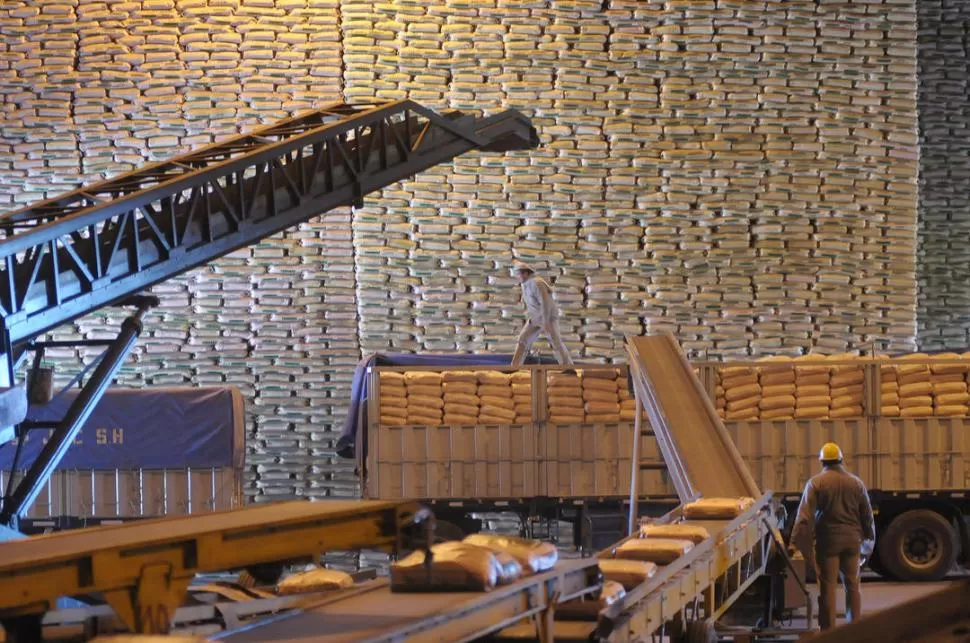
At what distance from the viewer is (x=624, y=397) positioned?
15.2m

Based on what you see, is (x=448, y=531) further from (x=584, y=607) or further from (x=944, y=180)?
(x=944, y=180)

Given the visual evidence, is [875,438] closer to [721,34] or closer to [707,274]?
[707,274]

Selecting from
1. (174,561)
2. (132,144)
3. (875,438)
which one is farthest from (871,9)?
(174,561)

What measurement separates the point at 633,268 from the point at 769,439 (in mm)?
4515

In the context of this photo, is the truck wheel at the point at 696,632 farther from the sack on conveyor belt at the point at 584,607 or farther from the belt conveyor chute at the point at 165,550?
the belt conveyor chute at the point at 165,550

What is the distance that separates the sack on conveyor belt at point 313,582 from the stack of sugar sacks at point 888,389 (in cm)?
812

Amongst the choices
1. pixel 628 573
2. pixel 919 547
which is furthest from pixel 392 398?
pixel 628 573

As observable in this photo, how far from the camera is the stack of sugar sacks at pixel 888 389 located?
49.4 ft

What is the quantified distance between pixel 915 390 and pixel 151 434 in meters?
7.97

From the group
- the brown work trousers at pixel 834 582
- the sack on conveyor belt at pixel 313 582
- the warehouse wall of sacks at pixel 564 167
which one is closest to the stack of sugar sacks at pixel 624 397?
the warehouse wall of sacks at pixel 564 167

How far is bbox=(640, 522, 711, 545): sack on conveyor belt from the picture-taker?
927cm

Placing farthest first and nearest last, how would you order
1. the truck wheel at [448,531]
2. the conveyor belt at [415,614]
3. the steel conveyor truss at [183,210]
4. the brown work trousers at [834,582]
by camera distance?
the truck wheel at [448,531], the steel conveyor truss at [183,210], the brown work trousers at [834,582], the conveyor belt at [415,614]

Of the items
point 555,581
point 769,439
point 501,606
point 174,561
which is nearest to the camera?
point 174,561

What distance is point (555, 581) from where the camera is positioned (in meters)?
6.00
